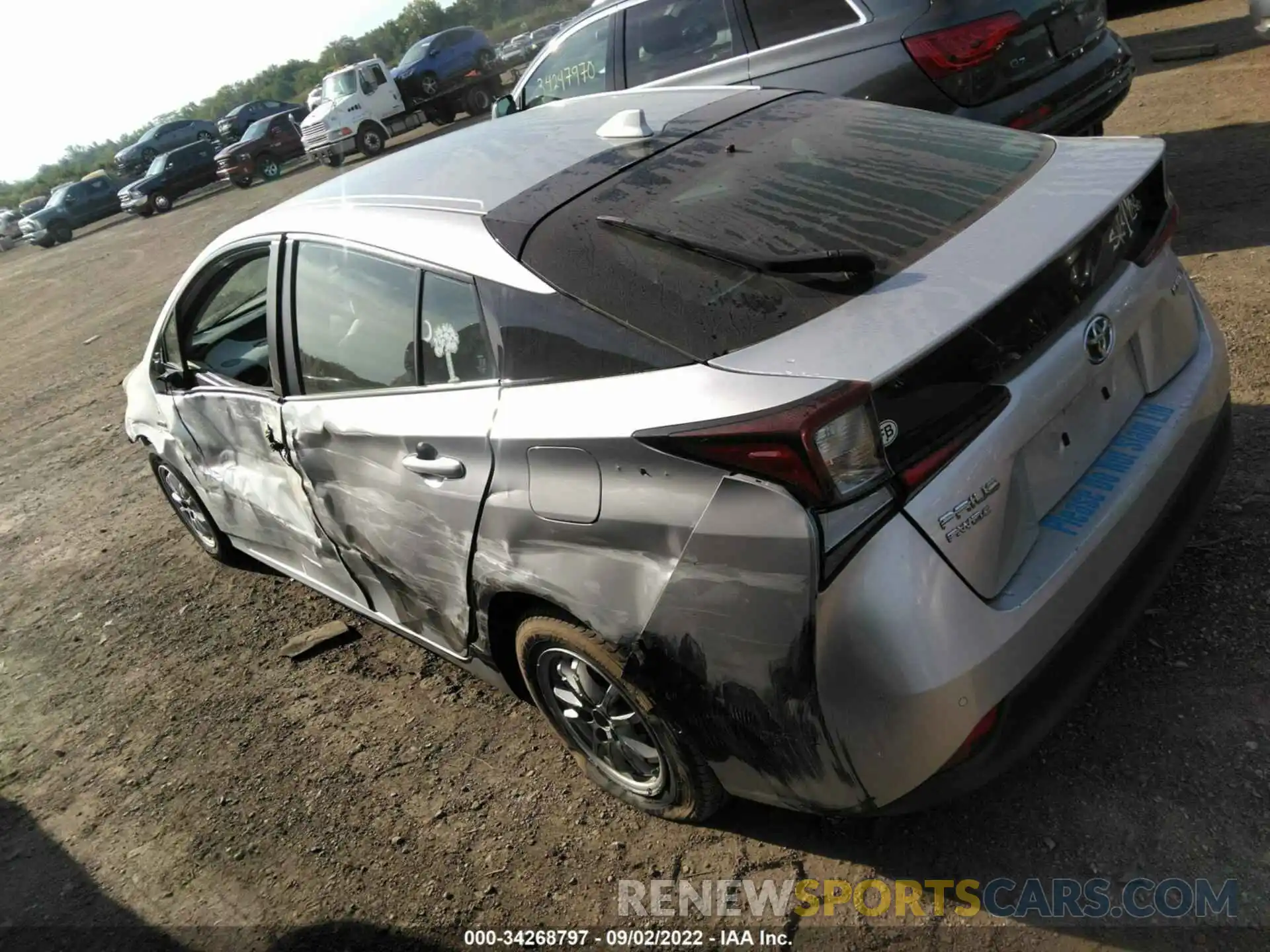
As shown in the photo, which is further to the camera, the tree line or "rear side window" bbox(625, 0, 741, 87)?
the tree line

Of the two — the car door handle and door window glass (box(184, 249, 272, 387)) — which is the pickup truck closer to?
door window glass (box(184, 249, 272, 387))

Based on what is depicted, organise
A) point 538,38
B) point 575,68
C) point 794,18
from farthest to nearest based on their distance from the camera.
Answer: point 538,38 → point 575,68 → point 794,18

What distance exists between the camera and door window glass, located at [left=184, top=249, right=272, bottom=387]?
3.71 meters

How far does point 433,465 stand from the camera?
2.71 meters

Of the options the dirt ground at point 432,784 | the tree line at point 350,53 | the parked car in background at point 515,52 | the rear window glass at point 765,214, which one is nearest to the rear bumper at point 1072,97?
the dirt ground at point 432,784

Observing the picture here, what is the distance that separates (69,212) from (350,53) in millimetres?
45274

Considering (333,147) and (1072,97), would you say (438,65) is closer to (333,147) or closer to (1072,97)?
(333,147)

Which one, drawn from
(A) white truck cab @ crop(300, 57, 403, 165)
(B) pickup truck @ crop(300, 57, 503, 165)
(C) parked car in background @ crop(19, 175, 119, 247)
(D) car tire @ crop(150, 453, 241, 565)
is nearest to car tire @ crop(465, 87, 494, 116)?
(B) pickup truck @ crop(300, 57, 503, 165)

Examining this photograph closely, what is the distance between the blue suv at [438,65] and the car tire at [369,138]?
Result: 4.14 ft

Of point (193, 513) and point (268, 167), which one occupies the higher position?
point (268, 167)

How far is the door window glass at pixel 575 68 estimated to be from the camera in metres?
6.59

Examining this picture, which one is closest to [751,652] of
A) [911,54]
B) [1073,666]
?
[1073,666]

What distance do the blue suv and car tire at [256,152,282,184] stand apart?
477cm

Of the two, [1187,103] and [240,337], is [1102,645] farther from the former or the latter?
[1187,103]
